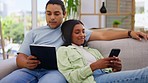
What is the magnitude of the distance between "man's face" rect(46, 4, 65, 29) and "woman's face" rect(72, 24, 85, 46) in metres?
0.22

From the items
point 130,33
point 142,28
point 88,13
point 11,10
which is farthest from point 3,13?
point 130,33

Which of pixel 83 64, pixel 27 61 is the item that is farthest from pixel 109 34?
pixel 27 61

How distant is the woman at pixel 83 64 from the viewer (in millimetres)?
1539

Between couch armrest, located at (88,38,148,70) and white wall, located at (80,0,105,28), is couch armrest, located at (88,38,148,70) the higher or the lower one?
the lower one

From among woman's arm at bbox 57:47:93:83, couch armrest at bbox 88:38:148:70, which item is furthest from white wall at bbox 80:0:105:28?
woman's arm at bbox 57:47:93:83

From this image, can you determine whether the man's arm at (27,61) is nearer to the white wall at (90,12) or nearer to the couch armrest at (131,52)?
the couch armrest at (131,52)

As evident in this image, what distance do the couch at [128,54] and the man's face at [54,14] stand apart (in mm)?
442

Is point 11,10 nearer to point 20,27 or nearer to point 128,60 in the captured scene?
point 20,27

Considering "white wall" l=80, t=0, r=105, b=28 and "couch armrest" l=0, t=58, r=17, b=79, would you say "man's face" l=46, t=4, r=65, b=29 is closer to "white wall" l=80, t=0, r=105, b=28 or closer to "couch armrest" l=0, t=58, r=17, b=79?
"couch armrest" l=0, t=58, r=17, b=79

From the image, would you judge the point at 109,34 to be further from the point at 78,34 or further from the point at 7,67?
the point at 7,67

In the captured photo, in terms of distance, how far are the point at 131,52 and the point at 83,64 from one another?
1.51 feet

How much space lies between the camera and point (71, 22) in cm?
190

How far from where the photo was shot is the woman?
1.54 metres

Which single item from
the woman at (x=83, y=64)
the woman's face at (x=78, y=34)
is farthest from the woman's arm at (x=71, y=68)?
the woman's face at (x=78, y=34)
